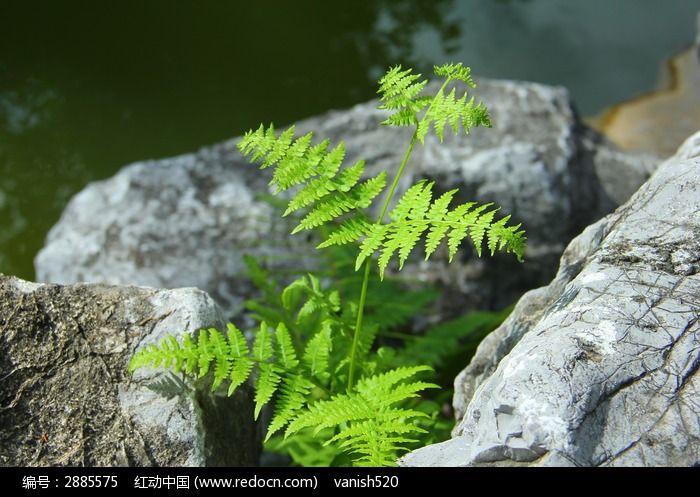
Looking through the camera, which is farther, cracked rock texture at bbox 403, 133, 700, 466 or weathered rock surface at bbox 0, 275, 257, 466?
weathered rock surface at bbox 0, 275, 257, 466

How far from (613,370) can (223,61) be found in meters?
6.44

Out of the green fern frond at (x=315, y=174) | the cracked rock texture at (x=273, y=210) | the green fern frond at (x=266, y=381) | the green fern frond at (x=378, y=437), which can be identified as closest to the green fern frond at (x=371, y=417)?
the green fern frond at (x=378, y=437)

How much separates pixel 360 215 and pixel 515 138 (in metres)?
2.91

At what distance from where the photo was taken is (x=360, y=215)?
2.91m

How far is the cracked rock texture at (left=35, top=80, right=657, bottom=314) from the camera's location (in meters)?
5.04

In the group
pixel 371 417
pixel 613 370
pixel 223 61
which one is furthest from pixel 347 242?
pixel 223 61

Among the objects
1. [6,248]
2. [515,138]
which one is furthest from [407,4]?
[6,248]

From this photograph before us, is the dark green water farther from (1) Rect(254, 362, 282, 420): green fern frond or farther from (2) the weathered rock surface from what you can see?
(1) Rect(254, 362, 282, 420): green fern frond

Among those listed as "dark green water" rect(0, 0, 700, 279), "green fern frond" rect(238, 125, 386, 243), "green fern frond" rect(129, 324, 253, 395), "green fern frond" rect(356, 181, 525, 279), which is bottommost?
"green fern frond" rect(129, 324, 253, 395)

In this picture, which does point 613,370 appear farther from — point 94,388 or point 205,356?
point 94,388

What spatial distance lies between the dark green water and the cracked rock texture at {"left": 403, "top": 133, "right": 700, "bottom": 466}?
15.8ft

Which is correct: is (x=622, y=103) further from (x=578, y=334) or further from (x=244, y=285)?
(x=578, y=334)

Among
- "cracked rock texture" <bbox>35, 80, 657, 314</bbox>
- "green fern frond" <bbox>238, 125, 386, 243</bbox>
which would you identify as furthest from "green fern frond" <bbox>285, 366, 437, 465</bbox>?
"cracked rock texture" <bbox>35, 80, 657, 314</bbox>

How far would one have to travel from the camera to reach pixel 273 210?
17.3 ft
